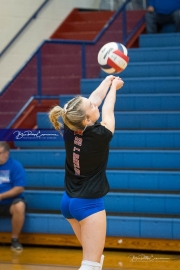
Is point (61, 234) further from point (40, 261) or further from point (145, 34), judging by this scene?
point (145, 34)

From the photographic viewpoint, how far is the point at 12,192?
6527 millimetres

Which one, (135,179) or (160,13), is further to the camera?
(160,13)

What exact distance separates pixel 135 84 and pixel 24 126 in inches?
66.2

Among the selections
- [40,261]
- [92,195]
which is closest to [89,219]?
[92,195]

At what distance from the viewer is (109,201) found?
6637mm

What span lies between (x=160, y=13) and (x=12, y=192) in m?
4.33

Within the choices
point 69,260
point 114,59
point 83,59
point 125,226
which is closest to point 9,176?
point 69,260

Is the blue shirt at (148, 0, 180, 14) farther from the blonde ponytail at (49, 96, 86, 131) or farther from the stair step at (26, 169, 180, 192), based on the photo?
the blonde ponytail at (49, 96, 86, 131)

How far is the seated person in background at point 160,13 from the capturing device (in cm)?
929

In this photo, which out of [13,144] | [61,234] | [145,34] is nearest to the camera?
[61,234]

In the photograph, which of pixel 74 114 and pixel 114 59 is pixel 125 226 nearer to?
pixel 114 59

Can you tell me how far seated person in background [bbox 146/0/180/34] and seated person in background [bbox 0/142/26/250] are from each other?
12.5 feet

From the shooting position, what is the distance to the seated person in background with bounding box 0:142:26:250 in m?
6.45

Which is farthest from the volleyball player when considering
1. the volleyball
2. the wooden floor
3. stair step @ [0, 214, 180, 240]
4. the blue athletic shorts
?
stair step @ [0, 214, 180, 240]
